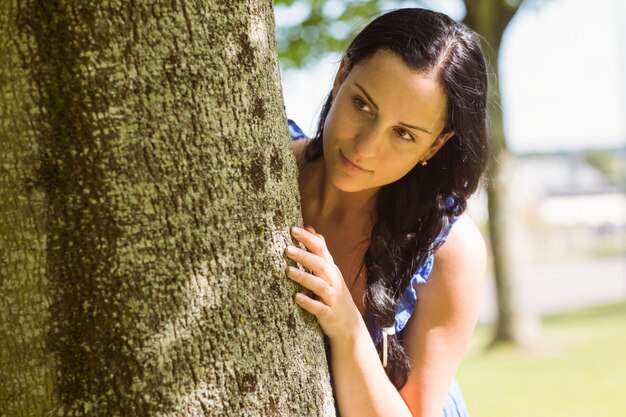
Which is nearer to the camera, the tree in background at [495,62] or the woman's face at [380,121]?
the woman's face at [380,121]

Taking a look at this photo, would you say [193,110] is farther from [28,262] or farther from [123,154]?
[28,262]

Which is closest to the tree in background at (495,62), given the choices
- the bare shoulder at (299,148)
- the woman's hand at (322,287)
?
the bare shoulder at (299,148)

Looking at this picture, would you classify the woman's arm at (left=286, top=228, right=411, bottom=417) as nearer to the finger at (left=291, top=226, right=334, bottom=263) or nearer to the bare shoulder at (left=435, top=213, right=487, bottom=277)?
the finger at (left=291, top=226, right=334, bottom=263)

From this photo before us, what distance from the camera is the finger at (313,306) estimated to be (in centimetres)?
169

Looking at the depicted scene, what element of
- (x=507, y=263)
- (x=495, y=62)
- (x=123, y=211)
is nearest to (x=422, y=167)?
(x=123, y=211)

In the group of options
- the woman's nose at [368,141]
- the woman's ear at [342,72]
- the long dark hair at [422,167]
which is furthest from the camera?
the woman's ear at [342,72]

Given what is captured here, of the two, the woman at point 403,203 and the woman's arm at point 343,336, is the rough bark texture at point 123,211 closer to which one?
the woman's arm at point 343,336

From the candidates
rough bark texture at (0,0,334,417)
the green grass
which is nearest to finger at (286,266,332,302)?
rough bark texture at (0,0,334,417)

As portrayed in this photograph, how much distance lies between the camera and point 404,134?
2.21 metres

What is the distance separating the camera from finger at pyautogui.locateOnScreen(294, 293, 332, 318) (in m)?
1.69

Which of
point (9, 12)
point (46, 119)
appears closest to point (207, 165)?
point (46, 119)

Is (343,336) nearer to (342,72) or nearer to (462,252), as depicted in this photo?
(462,252)

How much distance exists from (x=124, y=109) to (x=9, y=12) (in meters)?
0.25

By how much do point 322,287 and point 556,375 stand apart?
804cm
